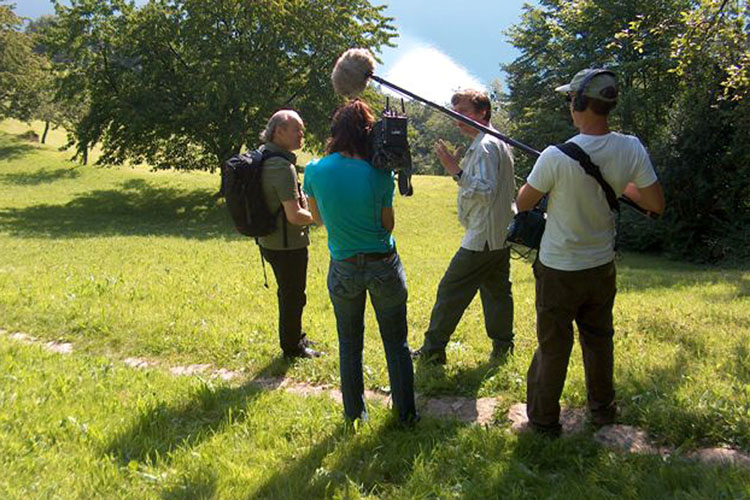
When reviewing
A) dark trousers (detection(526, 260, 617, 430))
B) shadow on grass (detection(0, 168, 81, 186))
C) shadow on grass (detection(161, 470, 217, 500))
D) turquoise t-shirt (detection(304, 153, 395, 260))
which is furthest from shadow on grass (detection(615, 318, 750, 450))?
shadow on grass (detection(0, 168, 81, 186))

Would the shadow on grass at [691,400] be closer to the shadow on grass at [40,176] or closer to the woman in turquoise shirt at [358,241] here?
the woman in turquoise shirt at [358,241]

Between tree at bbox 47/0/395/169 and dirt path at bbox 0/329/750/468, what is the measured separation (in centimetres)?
1920

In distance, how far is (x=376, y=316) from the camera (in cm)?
371

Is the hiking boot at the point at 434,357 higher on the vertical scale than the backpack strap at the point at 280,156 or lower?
lower

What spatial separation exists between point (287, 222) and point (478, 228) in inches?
65.1

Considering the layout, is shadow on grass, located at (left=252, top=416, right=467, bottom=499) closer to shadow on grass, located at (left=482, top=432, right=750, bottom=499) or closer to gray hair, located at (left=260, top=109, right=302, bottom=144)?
shadow on grass, located at (left=482, top=432, right=750, bottom=499)

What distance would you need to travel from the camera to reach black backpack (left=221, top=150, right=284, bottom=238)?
4.62 m

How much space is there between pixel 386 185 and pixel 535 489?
6.39 ft

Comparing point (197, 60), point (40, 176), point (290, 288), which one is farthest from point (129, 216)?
point (290, 288)

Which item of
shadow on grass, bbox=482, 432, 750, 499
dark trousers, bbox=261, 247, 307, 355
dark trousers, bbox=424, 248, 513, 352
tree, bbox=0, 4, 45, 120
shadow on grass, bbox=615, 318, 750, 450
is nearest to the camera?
shadow on grass, bbox=482, 432, 750, 499

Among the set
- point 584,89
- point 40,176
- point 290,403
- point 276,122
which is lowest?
point 40,176

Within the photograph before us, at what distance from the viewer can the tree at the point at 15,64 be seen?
35.9 m

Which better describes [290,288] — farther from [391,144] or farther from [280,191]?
[391,144]

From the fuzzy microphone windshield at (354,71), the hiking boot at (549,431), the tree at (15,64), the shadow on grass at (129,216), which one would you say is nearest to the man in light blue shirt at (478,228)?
the fuzzy microphone windshield at (354,71)
